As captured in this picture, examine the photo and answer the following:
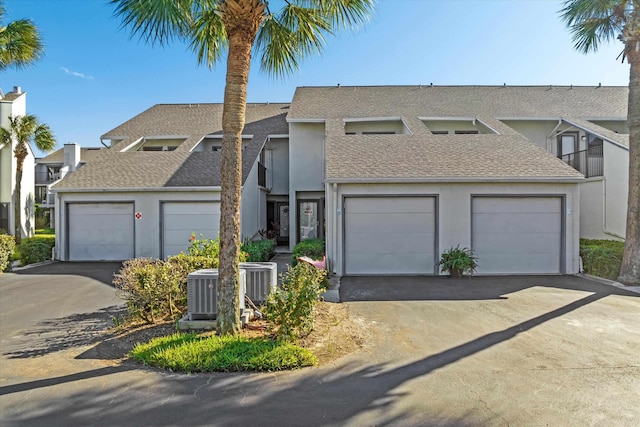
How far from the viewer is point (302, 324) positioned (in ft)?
18.9

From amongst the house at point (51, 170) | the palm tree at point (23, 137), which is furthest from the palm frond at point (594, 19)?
the house at point (51, 170)

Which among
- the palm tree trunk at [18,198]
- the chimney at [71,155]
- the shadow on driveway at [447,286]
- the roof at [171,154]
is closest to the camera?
the shadow on driveway at [447,286]

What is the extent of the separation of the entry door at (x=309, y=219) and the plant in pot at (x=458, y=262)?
7479 millimetres

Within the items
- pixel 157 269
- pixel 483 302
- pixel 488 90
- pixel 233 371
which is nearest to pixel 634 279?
pixel 483 302

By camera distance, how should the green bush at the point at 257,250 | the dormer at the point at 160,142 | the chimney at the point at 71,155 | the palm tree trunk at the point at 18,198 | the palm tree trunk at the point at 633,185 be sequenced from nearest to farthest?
the palm tree trunk at the point at 633,185 → the green bush at the point at 257,250 → the palm tree trunk at the point at 18,198 → the dormer at the point at 160,142 → the chimney at the point at 71,155

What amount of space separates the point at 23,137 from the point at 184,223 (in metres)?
11.4

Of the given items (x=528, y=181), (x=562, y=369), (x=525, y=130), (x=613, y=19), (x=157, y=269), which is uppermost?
(x=613, y=19)

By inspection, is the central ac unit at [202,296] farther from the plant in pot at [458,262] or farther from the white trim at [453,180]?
the plant in pot at [458,262]

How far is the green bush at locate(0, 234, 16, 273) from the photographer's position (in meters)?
12.7

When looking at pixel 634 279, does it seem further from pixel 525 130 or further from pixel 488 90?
pixel 488 90

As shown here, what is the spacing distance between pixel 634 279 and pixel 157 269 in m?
11.9

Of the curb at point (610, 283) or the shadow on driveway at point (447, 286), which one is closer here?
the shadow on driveway at point (447, 286)

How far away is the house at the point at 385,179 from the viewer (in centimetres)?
1151

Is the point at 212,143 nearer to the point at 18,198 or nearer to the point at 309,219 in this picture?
the point at 309,219
